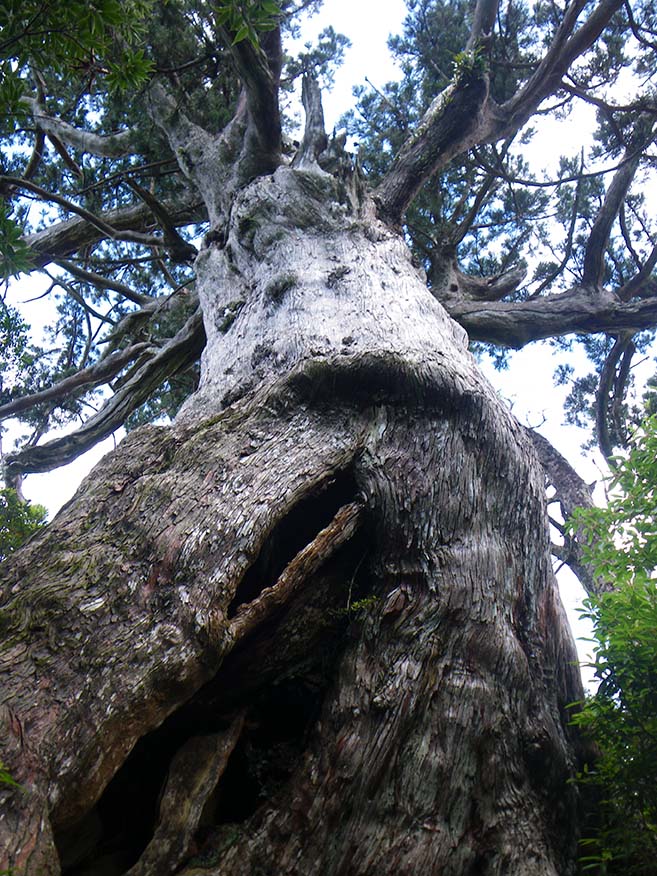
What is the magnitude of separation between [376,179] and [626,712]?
752 centimetres

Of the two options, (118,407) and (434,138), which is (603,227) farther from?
(118,407)

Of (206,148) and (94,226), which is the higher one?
(206,148)

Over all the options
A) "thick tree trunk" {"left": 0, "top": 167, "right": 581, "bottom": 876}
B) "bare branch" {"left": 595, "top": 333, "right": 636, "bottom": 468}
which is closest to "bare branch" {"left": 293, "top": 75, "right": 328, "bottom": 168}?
"thick tree trunk" {"left": 0, "top": 167, "right": 581, "bottom": 876}

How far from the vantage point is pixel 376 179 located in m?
8.28

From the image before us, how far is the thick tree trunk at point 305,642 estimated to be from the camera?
172 cm

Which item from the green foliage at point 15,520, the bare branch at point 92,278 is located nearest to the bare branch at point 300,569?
the green foliage at point 15,520

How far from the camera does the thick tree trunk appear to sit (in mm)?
1718

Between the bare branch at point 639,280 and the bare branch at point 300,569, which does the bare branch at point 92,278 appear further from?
the bare branch at point 300,569

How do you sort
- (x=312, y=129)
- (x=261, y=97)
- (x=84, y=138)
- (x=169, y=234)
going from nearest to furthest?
(x=261, y=97) → (x=312, y=129) → (x=169, y=234) → (x=84, y=138)

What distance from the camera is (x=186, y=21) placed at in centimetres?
624

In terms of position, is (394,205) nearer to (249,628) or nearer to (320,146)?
(320,146)

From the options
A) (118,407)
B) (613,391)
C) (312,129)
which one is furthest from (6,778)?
(613,391)

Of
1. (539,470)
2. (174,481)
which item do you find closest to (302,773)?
(174,481)

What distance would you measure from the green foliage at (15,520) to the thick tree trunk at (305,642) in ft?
5.02
